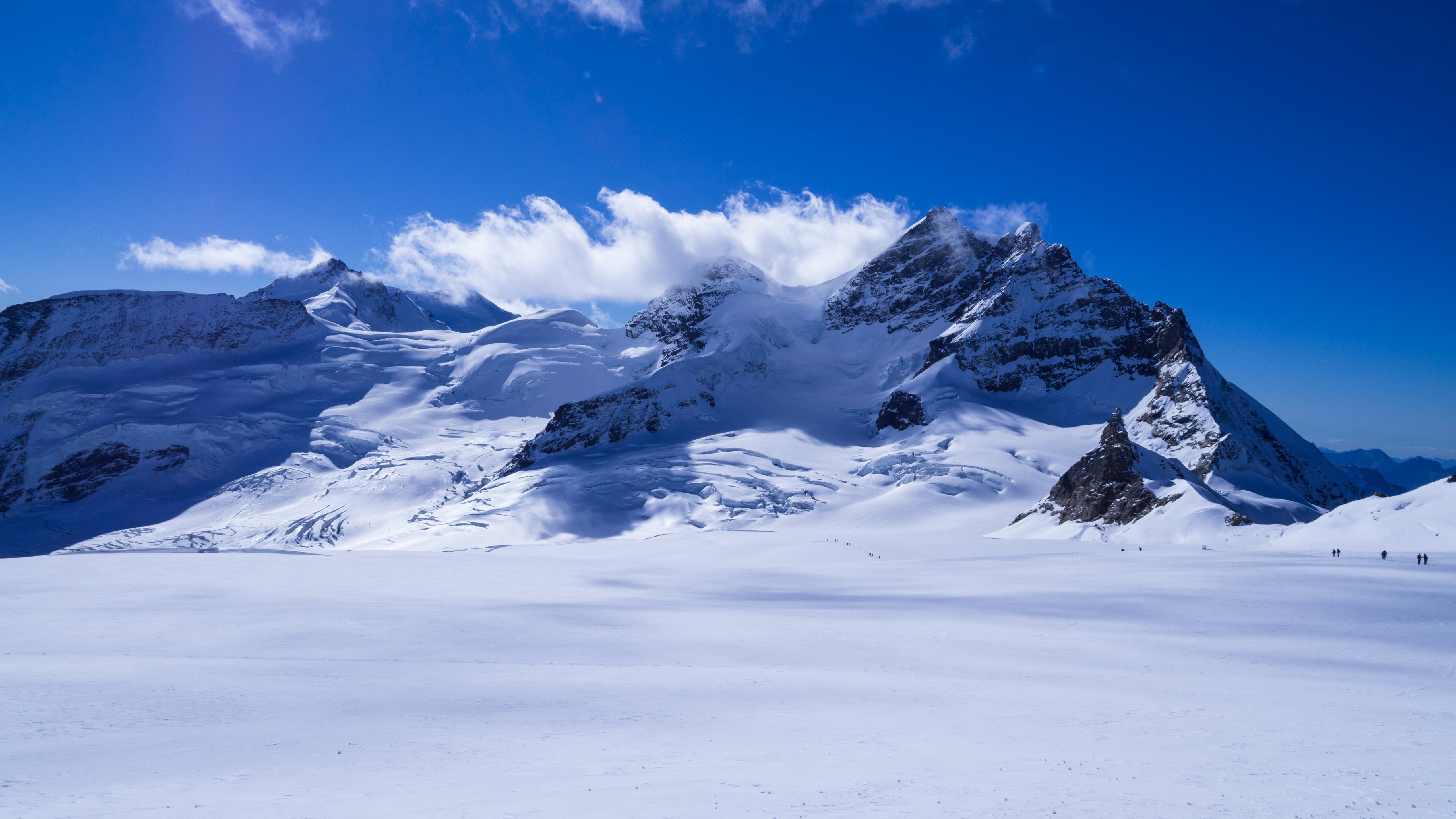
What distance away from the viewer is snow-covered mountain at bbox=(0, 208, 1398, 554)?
285 ft

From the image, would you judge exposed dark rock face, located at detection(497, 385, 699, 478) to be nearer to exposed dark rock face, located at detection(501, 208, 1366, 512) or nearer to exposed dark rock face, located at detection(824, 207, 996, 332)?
exposed dark rock face, located at detection(501, 208, 1366, 512)

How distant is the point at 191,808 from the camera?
9.95 meters

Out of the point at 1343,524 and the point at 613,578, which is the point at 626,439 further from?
the point at 1343,524

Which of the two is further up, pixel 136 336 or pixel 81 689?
pixel 136 336

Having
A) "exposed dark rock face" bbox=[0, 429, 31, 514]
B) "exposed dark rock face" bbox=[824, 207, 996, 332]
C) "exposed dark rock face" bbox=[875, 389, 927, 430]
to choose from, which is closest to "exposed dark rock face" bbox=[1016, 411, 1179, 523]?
"exposed dark rock face" bbox=[875, 389, 927, 430]

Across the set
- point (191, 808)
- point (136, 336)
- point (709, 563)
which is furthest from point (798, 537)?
point (136, 336)

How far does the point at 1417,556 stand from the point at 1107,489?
23.6 meters

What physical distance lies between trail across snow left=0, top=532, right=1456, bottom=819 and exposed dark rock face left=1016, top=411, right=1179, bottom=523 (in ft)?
62.5

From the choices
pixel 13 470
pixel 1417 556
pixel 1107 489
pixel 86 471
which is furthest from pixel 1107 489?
pixel 13 470

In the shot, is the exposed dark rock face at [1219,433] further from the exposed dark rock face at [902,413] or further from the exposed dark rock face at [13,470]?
the exposed dark rock face at [13,470]

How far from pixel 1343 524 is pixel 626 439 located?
101 metres

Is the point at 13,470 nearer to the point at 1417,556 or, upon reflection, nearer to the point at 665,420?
the point at 665,420

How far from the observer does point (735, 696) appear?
1661 centimetres

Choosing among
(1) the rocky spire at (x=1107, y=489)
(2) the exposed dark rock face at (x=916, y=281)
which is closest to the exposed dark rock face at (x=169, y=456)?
(2) the exposed dark rock face at (x=916, y=281)
